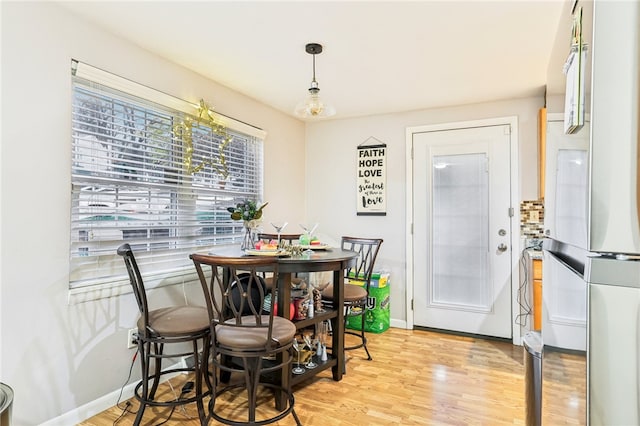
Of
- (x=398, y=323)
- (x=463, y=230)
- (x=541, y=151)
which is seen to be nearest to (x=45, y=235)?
(x=398, y=323)

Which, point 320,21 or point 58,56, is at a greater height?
point 320,21

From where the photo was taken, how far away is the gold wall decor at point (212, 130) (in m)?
2.80

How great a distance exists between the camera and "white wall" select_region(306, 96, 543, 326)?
11.4 feet

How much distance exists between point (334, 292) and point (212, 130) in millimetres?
1652

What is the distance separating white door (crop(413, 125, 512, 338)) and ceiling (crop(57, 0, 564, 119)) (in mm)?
569

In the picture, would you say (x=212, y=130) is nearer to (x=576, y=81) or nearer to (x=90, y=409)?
(x=90, y=409)

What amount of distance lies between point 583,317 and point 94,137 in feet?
8.16

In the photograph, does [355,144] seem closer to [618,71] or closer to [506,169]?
[506,169]

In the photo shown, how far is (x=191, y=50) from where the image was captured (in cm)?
251

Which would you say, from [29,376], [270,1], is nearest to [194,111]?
[270,1]

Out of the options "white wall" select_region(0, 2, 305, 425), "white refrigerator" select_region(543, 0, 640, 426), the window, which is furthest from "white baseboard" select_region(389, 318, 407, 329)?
"white refrigerator" select_region(543, 0, 640, 426)

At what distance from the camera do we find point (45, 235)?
1.95 meters

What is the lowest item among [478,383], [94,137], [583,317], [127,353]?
[478,383]

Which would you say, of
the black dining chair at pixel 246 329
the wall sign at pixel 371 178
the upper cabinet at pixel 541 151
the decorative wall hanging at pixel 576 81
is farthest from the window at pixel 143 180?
the upper cabinet at pixel 541 151
